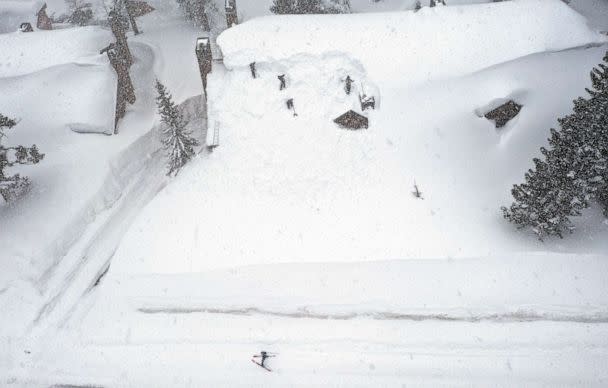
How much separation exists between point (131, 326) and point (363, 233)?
1016 centimetres

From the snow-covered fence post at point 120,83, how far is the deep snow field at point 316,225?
0.72 metres

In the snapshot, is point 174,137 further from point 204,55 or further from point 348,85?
point 348,85

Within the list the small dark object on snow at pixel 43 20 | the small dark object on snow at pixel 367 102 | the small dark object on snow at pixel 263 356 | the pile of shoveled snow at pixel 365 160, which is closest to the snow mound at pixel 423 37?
the pile of shoveled snow at pixel 365 160

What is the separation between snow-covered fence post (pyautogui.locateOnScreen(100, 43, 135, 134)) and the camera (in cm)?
2469

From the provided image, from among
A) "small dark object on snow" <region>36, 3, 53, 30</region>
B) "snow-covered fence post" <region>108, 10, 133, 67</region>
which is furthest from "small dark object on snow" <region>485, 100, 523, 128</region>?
"small dark object on snow" <region>36, 3, 53, 30</region>

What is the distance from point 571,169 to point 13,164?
24.3 metres

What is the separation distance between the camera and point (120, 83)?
25156 mm

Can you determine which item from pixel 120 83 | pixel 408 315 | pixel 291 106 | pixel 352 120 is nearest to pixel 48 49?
pixel 120 83

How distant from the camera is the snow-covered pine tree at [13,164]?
1838cm

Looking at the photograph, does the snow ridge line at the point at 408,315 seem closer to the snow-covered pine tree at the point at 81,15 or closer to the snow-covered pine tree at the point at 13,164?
the snow-covered pine tree at the point at 13,164

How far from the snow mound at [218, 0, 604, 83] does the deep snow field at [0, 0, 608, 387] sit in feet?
0.37

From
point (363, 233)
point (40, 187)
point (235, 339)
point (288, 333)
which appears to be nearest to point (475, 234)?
point (363, 233)

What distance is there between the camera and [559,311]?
14.3m

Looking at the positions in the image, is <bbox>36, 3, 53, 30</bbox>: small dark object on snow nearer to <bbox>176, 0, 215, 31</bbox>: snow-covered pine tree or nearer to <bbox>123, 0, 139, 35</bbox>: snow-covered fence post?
<bbox>123, 0, 139, 35</bbox>: snow-covered fence post
